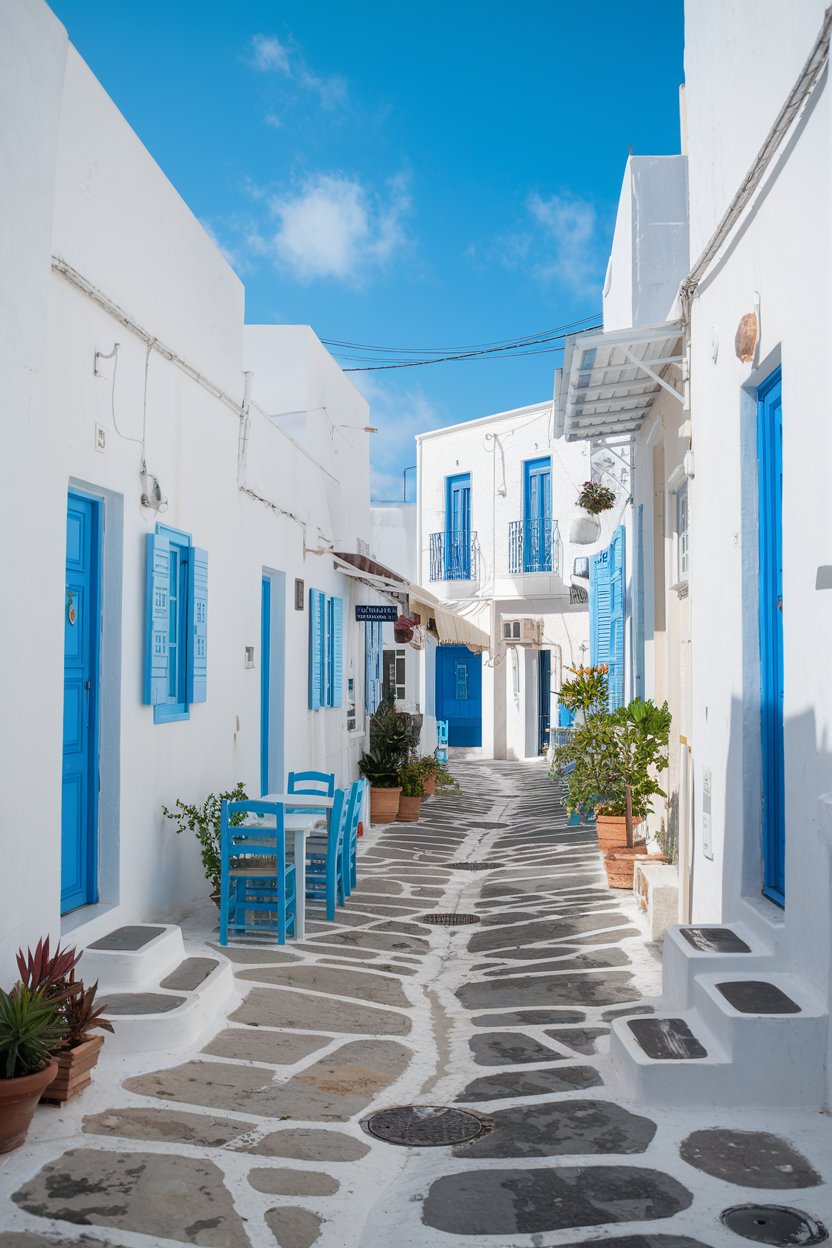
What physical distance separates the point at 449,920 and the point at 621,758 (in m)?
2.21

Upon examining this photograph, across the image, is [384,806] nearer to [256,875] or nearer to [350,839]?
[350,839]

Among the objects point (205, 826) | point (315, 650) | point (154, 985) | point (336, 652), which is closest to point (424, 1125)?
point (154, 985)

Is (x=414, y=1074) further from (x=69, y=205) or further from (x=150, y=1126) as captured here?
(x=69, y=205)

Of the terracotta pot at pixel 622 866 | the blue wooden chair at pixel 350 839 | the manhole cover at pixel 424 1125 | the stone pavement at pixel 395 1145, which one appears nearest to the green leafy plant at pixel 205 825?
the stone pavement at pixel 395 1145

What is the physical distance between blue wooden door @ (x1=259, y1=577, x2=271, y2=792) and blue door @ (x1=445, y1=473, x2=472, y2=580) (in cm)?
1322

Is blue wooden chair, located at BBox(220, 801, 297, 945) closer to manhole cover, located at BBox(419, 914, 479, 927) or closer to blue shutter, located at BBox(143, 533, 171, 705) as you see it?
blue shutter, located at BBox(143, 533, 171, 705)

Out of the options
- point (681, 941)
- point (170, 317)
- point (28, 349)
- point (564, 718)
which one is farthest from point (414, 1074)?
point (564, 718)

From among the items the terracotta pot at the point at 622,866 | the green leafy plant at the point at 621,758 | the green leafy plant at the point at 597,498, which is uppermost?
the green leafy plant at the point at 597,498

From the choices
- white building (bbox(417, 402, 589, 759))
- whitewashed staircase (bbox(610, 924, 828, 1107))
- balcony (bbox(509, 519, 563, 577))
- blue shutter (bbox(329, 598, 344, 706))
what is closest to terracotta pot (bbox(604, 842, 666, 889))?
whitewashed staircase (bbox(610, 924, 828, 1107))

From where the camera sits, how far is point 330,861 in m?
7.98

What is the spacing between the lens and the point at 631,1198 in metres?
3.41

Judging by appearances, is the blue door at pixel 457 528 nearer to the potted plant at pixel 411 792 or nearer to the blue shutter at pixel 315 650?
the potted plant at pixel 411 792

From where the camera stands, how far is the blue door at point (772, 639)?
Answer: 5.14 meters

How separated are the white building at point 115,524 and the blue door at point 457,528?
1310cm
